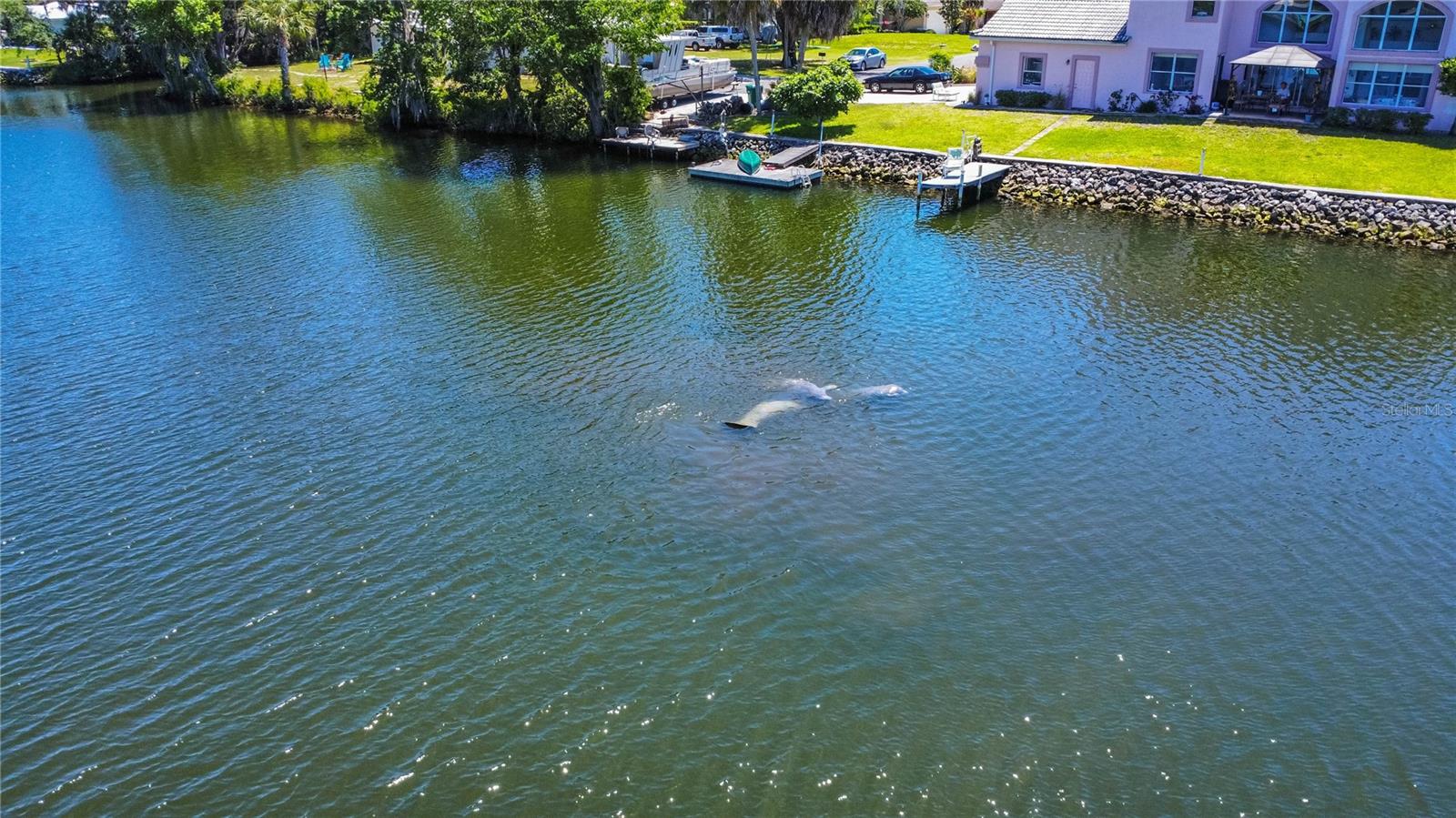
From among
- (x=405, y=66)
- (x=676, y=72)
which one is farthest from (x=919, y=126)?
(x=405, y=66)

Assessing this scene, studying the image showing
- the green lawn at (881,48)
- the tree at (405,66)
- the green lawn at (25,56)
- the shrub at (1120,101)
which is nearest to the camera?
the shrub at (1120,101)

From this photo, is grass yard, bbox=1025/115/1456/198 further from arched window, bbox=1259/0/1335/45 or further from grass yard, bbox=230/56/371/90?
grass yard, bbox=230/56/371/90

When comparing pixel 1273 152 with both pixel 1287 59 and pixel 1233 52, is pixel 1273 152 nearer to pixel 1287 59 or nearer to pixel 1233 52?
pixel 1287 59

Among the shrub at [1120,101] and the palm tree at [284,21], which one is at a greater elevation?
the palm tree at [284,21]

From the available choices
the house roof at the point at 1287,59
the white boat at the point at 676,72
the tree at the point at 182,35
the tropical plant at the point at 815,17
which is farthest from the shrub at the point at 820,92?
the tree at the point at 182,35

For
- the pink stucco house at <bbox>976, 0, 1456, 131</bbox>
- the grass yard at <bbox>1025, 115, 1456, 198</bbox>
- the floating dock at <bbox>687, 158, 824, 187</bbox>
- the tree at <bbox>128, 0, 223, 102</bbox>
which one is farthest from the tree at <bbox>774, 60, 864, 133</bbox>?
the tree at <bbox>128, 0, 223, 102</bbox>

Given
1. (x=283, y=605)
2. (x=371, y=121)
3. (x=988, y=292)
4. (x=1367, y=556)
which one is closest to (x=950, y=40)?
(x=371, y=121)

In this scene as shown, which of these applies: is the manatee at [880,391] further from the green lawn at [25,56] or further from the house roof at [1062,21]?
the green lawn at [25,56]

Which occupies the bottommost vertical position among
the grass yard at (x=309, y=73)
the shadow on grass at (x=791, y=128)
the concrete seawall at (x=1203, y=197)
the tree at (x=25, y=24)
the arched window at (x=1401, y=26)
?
the concrete seawall at (x=1203, y=197)
